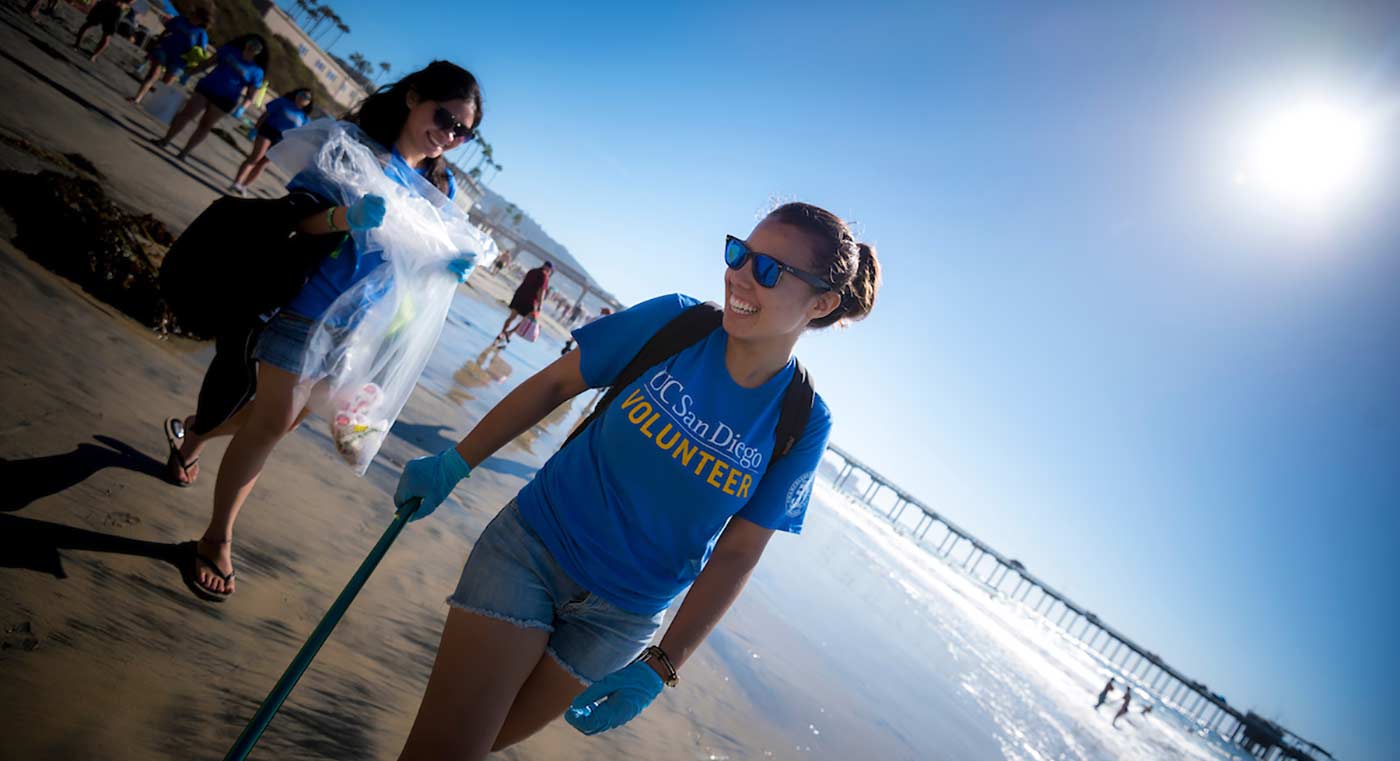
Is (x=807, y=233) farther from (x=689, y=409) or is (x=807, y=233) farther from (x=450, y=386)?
(x=450, y=386)

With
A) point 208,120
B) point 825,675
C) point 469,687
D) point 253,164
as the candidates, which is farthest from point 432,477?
point 208,120

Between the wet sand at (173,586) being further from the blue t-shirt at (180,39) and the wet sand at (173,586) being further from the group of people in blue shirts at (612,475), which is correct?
the blue t-shirt at (180,39)

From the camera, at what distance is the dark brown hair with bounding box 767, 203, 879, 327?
1.99 meters

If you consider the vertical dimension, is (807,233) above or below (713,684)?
above

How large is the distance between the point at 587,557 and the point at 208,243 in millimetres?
1799

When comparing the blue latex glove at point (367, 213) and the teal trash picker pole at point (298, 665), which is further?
the blue latex glove at point (367, 213)

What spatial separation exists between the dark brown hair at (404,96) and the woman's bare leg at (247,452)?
1.07 m

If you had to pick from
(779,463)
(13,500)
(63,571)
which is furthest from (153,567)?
(779,463)

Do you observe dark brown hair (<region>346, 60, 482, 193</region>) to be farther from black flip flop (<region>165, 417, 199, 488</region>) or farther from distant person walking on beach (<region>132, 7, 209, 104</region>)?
distant person walking on beach (<region>132, 7, 209, 104</region>)

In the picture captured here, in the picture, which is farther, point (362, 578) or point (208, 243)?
point (208, 243)

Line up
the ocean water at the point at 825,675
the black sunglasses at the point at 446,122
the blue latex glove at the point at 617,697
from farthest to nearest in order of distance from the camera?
the ocean water at the point at 825,675 < the black sunglasses at the point at 446,122 < the blue latex glove at the point at 617,697

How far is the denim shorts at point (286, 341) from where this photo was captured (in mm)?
2207

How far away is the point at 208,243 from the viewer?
2189mm

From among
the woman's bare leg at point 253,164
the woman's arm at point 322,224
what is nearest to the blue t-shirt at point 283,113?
the woman's bare leg at point 253,164
